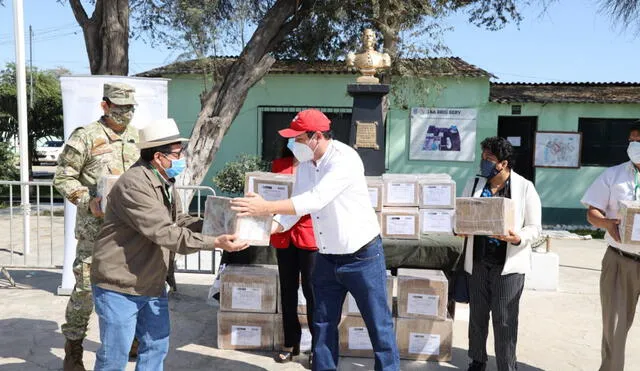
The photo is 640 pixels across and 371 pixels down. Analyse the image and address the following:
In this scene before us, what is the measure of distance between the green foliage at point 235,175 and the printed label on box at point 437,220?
29.0 ft

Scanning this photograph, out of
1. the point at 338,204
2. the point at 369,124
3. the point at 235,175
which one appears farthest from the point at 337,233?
the point at 235,175

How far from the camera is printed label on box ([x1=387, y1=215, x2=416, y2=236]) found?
4562 millimetres

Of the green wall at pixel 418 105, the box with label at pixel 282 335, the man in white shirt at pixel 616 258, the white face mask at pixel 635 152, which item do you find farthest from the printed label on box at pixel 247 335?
the green wall at pixel 418 105

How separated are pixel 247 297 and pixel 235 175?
29.3 ft

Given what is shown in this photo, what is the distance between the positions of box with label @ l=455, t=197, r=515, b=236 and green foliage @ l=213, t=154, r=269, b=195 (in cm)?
982

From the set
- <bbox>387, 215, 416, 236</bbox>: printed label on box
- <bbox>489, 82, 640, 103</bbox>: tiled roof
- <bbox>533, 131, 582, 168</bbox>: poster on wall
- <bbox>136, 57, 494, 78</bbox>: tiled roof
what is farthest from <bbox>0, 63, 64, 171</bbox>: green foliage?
<bbox>387, 215, 416, 236</bbox>: printed label on box

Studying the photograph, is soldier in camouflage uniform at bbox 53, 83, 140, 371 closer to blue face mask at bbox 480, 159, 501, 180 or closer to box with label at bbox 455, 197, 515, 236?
box with label at bbox 455, 197, 515, 236

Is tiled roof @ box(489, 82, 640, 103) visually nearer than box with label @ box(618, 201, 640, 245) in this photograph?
No

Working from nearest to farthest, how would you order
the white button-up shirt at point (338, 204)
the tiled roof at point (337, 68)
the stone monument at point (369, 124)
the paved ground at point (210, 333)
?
the white button-up shirt at point (338, 204)
the paved ground at point (210, 333)
the stone monument at point (369, 124)
the tiled roof at point (337, 68)

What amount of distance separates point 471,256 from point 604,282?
2.90 feet

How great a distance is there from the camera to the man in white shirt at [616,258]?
3.52 metres

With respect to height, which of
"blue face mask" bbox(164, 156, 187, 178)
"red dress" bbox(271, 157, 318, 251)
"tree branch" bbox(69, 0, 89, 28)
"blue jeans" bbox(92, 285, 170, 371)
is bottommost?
"blue jeans" bbox(92, 285, 170, 371)

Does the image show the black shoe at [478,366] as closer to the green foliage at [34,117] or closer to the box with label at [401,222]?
the box with label at [401,222]

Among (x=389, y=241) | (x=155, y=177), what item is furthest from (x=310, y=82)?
(x=155, y=177)
